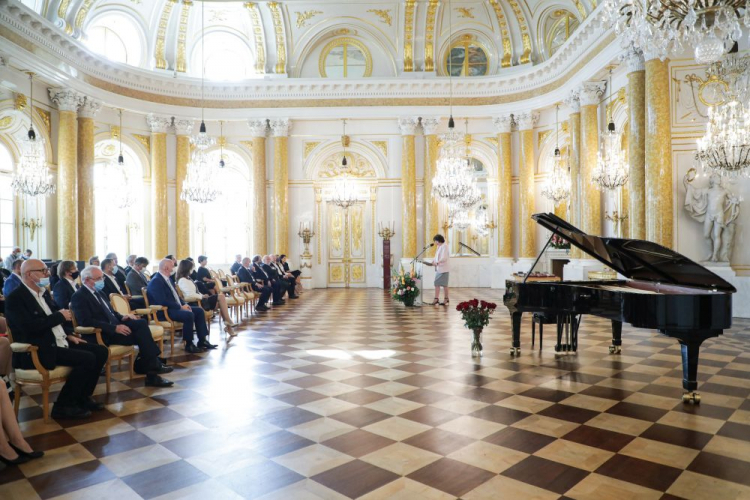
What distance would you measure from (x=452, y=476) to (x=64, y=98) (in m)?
12.5

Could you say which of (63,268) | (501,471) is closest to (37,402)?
(63,268)

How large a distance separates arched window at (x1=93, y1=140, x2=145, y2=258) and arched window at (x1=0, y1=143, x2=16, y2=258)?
2.80 metres

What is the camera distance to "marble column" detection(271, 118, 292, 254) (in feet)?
51.0

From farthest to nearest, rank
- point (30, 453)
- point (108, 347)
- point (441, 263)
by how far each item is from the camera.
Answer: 1. point (441, 263)
2. point (108, 347)
3. point (30, 453)

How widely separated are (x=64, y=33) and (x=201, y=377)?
979 centimetres

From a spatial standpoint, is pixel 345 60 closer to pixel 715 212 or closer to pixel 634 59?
pixel 634 59

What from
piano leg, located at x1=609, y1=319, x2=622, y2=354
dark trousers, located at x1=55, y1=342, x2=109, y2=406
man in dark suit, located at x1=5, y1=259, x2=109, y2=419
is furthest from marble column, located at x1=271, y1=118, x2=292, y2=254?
dark trousers, located at x1=55, y1=342, x2=109, y2=406

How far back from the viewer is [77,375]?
4.06 m

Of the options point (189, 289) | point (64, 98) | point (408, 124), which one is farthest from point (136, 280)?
point (408, 124)

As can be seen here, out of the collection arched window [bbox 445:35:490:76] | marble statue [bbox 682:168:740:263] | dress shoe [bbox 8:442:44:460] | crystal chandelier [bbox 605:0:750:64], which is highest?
arched window [bbox 445:35:490:76]

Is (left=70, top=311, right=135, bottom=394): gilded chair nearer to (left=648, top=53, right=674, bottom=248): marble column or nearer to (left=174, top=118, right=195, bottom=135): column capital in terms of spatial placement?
(left=648, top=53, right=674, bottom=248): marble column

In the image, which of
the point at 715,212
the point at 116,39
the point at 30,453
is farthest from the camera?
the point at 116,39

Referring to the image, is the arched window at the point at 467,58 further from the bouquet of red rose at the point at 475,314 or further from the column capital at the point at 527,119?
the bouquet of red rose at the point at 475,314

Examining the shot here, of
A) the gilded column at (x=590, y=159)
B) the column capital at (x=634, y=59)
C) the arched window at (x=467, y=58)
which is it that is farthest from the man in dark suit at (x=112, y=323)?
the arched window at (x=467, y=58)
